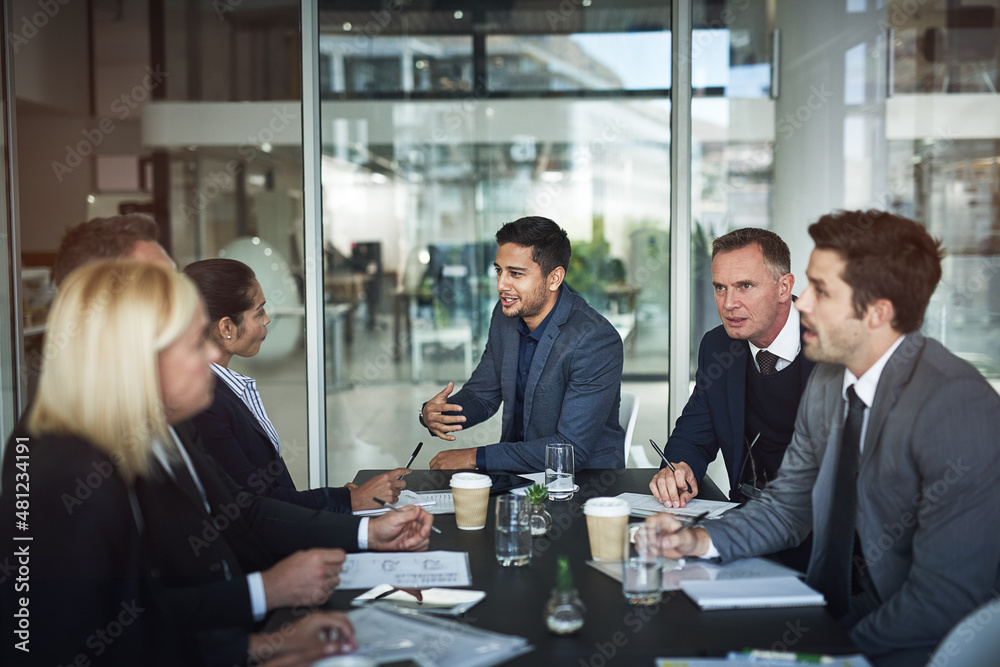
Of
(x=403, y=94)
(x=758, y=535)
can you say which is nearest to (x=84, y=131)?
(x=403, y=94)

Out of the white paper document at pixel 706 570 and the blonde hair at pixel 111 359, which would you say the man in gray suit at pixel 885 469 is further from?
the blonde hair at pixel 111 359

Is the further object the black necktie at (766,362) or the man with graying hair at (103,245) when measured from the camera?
the black necktie at (766,362)

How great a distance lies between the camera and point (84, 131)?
7.78 m

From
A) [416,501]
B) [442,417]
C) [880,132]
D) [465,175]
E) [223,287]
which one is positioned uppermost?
[880,132]

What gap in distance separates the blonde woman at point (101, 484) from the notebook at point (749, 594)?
2.31 feet

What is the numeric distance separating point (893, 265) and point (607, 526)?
89cm

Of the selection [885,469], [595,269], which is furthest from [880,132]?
[885,469]

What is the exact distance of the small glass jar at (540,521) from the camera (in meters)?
2.13

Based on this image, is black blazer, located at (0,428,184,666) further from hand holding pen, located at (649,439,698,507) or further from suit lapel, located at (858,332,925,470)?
suit lapel, located at (858,332,925,470)

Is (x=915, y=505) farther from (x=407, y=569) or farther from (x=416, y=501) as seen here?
(x=416, y=501)

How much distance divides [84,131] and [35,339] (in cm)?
362

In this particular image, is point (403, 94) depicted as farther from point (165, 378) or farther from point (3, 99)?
point (165, 378)

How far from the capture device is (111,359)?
151cm

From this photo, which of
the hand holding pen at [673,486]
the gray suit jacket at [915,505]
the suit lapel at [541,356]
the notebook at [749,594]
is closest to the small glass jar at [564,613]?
the notebook at [749,594]
